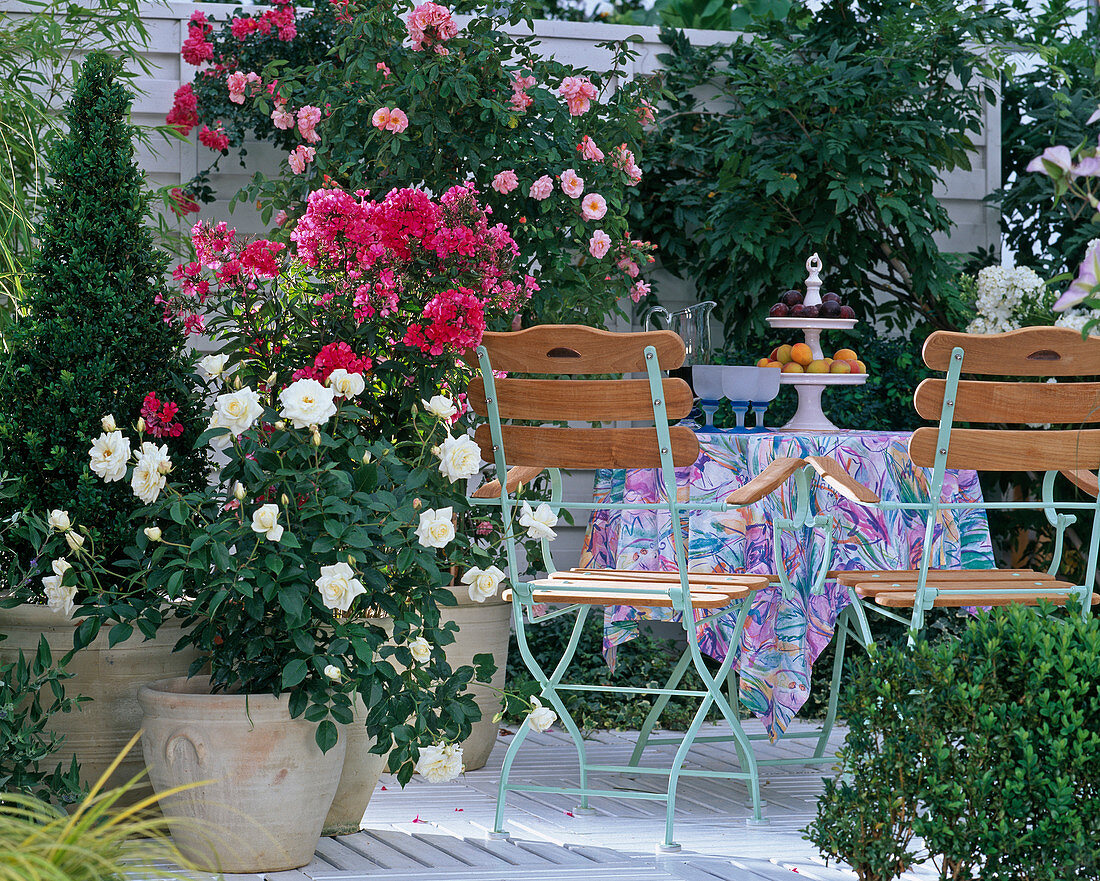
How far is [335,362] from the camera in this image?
2.82 meters

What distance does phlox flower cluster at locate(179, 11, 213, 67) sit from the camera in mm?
4402

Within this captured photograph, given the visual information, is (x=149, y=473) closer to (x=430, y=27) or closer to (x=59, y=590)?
(x=59, y=590)

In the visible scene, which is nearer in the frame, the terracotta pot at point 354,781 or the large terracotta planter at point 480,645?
the terracotta pot at point 354,781

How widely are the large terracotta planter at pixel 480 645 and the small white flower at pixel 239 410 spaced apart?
1039 millimetres

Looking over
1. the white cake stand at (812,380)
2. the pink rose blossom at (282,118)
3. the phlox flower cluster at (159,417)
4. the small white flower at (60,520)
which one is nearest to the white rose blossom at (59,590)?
the small white flower at (60,520)

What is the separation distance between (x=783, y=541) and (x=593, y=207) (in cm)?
116

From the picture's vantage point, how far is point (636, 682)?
14.4 ft

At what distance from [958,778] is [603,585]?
41.5 inches

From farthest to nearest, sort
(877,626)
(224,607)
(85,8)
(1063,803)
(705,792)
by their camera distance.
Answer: (877,626), (85,8), (705,792), (224,607), (1063,803)

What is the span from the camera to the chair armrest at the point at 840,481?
2830mm

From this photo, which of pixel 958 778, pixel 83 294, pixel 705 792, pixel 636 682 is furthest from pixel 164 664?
pixel 636 682

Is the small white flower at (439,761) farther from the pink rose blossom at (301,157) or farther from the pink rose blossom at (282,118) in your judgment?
the pink rose blossom at (282,118)

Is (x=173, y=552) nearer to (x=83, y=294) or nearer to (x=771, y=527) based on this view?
(x=83, y=294)

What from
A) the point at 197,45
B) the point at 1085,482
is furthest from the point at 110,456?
the point at 197,45
